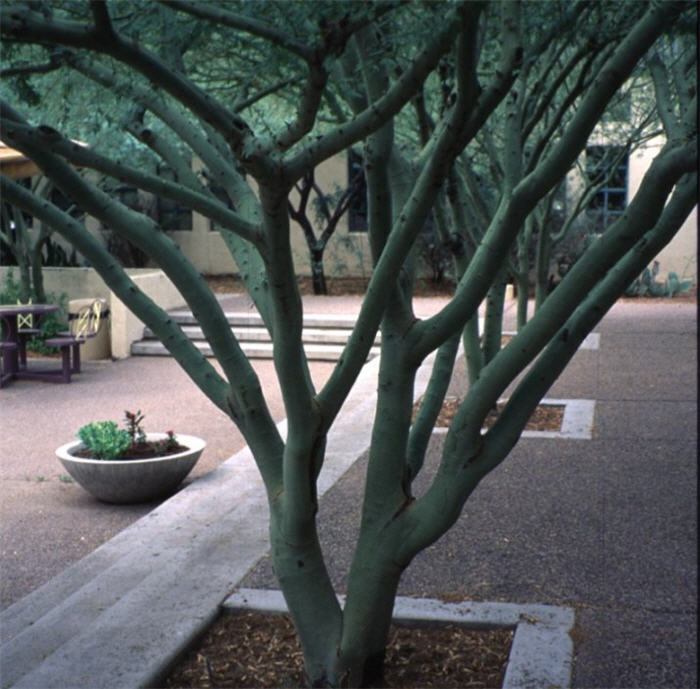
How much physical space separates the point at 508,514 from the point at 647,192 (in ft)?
12.8

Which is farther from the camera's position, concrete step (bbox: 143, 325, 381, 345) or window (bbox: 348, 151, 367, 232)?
window (bbox: 348, 151, 367, 232)

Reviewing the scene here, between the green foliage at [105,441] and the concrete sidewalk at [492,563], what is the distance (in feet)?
2.52

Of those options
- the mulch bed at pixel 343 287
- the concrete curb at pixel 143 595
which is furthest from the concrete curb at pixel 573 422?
the mulch bed at pixel 343 287

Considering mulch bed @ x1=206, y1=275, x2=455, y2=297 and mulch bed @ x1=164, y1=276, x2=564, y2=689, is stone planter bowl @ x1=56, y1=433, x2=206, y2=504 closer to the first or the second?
mulch bed @ x1=164, y1=276, x2=564, y2=689

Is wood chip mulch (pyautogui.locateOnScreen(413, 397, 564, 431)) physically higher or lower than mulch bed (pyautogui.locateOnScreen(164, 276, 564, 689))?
higher

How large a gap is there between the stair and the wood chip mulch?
5920 millimetres

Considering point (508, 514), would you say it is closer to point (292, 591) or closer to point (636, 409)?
point (292, 591)

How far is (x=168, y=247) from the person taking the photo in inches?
167

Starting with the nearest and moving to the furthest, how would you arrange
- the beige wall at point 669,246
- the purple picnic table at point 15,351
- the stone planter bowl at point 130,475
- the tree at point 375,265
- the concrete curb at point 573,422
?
the tree at point 375,265 → the stone planter bowl at point 130,475 → the concrete curb at point 573,422 → the purple picnic table at point 15,351 → the beige wall at point 669,246

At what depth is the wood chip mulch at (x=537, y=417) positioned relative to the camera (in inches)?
410

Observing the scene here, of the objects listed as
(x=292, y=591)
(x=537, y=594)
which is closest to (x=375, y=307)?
(x=292, y=591)

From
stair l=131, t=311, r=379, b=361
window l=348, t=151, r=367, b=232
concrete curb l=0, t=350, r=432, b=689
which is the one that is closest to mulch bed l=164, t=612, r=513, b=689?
concrete curb l=0, t=350, r=432, b=689

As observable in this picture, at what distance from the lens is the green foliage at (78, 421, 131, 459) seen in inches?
349

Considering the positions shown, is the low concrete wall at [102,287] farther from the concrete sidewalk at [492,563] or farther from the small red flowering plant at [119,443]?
the small red flowering plant at [119,443]
